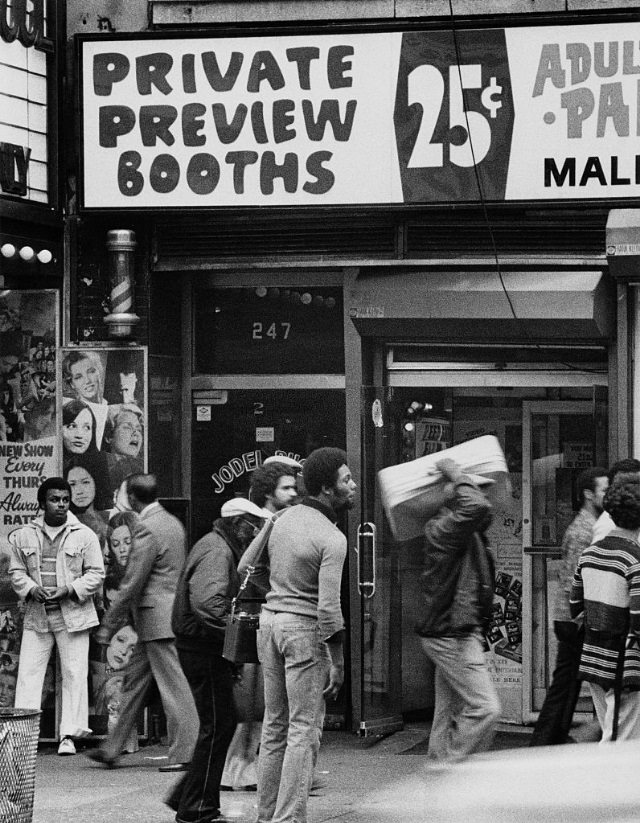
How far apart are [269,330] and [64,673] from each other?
2918 millimetres

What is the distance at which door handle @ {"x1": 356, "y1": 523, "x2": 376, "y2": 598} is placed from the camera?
11.1 metres

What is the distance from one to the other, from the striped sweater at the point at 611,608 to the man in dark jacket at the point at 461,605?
0.89 meters

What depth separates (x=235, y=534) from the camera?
28.3 feet

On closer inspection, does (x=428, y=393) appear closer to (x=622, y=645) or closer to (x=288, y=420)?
(x=288, y=420)

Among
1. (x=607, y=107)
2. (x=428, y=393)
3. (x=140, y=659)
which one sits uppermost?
(x=607, y=107)

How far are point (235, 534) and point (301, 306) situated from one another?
3.42 metres

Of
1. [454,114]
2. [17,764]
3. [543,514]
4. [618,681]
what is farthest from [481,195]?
[17,764]

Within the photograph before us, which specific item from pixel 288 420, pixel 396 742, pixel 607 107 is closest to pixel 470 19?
pixel 607 107

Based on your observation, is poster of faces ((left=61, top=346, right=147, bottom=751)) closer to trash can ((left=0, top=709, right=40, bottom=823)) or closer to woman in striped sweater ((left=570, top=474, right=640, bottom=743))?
trash can ((left=0, top=709, right=40, bottom=823))

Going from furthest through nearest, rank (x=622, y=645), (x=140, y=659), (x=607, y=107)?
(x=607, y=107) → (x=140, y=659) → (x=622, y=645)

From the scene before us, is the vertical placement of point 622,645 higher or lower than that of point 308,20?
lower

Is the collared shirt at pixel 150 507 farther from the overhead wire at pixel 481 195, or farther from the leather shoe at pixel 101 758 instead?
the overhead wire at pixel 481 195

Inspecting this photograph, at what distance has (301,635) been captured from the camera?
24.9ft

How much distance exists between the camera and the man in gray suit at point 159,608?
936 cm
